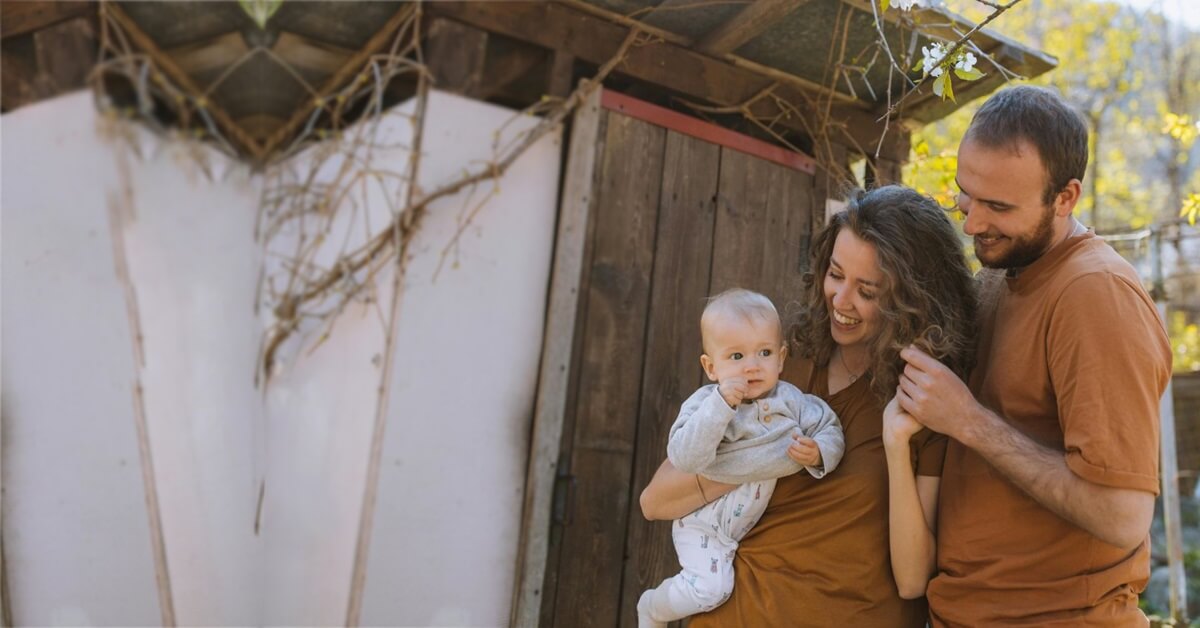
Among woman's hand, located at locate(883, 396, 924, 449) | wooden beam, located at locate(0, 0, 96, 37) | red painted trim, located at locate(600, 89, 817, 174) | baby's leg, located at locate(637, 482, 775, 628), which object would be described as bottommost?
baby's leg, located at locate(637, 482, 775, 628)

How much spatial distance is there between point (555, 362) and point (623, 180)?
2.37 feet

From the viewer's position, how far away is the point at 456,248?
3.35 m

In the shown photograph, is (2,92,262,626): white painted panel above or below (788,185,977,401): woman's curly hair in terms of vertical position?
below

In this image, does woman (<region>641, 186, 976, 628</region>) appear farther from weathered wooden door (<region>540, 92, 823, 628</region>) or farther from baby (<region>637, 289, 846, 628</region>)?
weathered wooden door (<region>540, 92, 823, 628</region>)

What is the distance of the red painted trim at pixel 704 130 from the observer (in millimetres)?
3475

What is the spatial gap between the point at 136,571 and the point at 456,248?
4.73ft

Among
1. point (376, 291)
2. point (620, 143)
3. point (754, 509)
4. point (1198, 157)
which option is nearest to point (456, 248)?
point (376, 291)

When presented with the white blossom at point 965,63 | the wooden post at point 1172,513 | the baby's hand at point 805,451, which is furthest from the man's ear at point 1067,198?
the wooden post at point 1172,513

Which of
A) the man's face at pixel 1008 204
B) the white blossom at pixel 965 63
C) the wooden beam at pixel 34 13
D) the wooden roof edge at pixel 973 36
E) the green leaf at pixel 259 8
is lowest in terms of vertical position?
the man's face at pixel 1008 204

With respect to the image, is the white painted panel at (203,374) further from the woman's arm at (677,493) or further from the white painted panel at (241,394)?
the woman's arm at (677,493)

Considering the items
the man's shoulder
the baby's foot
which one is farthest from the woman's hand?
the baby's foot

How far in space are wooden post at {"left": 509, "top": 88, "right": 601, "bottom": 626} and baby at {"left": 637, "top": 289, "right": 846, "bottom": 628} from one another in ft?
3.10

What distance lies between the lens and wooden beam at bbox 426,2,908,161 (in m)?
3.32

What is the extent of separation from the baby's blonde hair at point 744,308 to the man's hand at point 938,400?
0.35 metres
